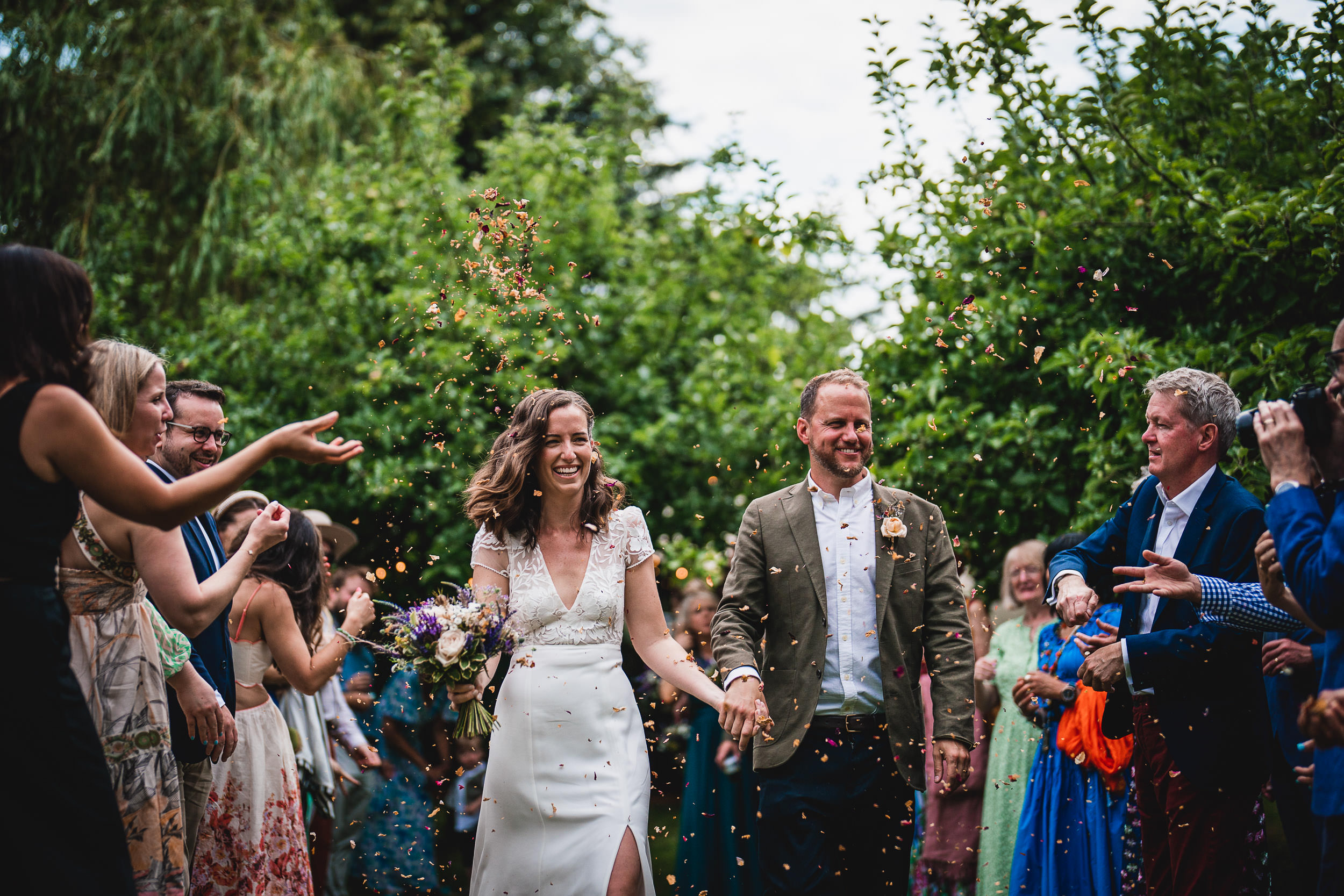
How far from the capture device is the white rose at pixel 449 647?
3773 mm

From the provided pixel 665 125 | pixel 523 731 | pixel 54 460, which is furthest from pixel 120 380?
pixel 665 125

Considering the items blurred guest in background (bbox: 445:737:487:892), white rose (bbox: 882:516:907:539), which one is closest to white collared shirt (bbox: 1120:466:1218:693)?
white rose (bbox: 882:516:907:539)

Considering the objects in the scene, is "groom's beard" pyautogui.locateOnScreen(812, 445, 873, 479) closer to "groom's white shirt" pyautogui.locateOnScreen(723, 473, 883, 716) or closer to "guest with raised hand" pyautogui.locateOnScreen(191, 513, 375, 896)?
"groom's white shirt" pyautogui.locateOnScreen(723, 473, 883, 716)

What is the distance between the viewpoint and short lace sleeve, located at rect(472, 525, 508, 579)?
4.30 metres

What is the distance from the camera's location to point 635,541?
4.38 meters

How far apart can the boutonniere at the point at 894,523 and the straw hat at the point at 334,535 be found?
3297mm

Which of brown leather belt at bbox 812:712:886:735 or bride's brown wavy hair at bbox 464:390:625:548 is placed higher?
bride's brown wavy hair at bbox 464:390:625:548

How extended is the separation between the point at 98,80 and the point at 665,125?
10.3m

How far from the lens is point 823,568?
4.10m

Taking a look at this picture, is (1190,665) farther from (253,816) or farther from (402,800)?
(402,800)

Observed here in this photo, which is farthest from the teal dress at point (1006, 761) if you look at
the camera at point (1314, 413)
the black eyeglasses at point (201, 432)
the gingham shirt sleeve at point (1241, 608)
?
the black eyeglasses at point (201, 432)

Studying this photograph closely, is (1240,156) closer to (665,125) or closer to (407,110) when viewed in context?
(407,110)

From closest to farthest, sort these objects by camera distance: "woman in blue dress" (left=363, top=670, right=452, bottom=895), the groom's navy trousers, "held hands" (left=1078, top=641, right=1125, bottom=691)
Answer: "held hands" (left=1078, top=641, right=1125, bottom=691) → the groom's navy trousers → "woman in blue dress" (left=363, top=670, right=452, bottom=895)

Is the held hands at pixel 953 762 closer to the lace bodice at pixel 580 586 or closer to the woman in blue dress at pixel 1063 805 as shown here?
the woman in blue dress at pixel 1063 805
